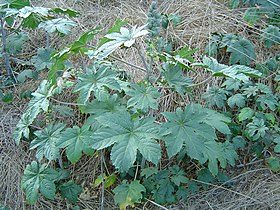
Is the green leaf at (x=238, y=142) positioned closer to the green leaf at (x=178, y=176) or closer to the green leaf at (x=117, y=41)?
the green leaf at (x=178, y=176)

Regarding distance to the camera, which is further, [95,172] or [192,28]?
[192,28]

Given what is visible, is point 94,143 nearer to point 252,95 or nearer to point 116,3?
point 252,95

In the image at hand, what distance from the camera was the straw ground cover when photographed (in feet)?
7.06

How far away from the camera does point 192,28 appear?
9.70 ft

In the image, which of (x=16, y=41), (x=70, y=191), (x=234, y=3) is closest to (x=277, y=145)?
(x=70, y=191)

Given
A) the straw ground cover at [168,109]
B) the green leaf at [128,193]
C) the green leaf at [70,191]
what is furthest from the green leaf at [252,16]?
the green leaf at [70,191]

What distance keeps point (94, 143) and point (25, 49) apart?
1469 millimetres

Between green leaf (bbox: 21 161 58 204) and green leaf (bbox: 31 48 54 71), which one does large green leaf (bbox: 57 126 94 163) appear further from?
green leaf (bbox: 31 48 54 71)

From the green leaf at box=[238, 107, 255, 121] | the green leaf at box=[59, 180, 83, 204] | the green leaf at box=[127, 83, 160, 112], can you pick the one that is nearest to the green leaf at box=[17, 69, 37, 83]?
the green leaf at box=[59, 180, 83, 204]

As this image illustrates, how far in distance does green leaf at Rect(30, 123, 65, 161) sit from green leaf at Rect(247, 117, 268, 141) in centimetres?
103

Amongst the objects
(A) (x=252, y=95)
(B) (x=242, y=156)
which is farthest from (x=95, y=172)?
(A) (x=252, y=95)

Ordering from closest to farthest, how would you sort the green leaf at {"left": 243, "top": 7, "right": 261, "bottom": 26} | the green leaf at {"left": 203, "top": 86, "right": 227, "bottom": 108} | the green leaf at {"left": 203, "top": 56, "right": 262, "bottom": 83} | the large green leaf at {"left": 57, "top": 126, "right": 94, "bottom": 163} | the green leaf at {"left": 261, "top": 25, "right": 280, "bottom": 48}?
the green leaf at {"left": 203, "top": 56, "right": 262, "bottom": 83}
the large green leaf at {"left": 57, "top": 126, "right": 94, "bottom": 163}
the green leaf at {"left": 203, "top": 86, "right": 227, "bottom": 108}
the green leaf at {"left": 261, "top": 25, "right": 280, "bottom": 48}
the green leaf at {"left": 243, "top": 7, "right": 261, "bottom": 26}

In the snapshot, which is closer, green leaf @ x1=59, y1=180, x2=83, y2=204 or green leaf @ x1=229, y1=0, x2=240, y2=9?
green leaf @ x1=59, y1=180, x2=83, y2=204

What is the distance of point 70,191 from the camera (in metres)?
2.13
